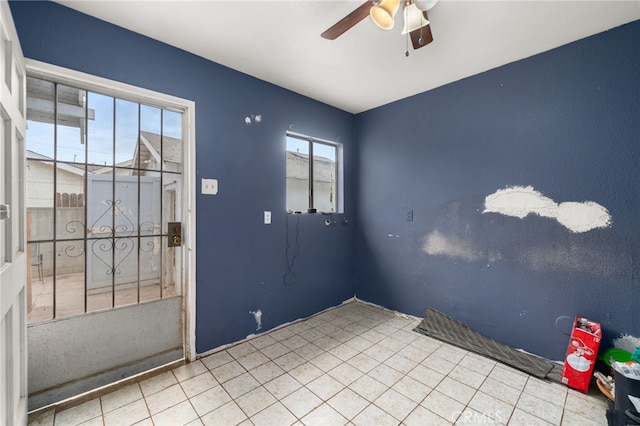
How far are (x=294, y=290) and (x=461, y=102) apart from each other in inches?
106

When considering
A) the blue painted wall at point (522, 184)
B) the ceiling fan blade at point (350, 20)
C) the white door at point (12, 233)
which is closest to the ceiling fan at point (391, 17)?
the ceiling fan blade at point (350, 20)

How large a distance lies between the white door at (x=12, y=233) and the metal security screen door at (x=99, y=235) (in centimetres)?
20

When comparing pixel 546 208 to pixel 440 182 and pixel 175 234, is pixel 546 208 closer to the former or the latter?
pixel 440 182

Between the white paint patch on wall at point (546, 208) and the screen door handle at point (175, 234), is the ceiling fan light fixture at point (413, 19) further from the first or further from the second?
the screen door handle at point (175, 234)

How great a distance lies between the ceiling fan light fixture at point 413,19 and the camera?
155 centimetres

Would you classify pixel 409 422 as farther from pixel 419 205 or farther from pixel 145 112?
pixel 145 112

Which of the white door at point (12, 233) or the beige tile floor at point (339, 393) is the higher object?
the white door at point (12, 233)

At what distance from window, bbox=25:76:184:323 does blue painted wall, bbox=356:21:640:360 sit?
2424 mm

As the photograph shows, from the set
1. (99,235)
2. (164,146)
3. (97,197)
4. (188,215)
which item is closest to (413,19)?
(164,146)

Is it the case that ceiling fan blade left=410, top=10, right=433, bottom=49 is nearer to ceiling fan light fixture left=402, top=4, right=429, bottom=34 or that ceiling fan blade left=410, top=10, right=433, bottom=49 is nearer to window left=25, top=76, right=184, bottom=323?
ceiling fan light fixture left=402, top=4, right=429, bottom=34

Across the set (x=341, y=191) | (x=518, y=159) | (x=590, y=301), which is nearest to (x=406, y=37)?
(x=518, y=159)

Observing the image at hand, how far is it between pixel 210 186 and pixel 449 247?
2469mm

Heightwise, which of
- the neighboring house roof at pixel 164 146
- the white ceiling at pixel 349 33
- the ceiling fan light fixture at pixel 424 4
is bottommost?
the neighboring house roof at pixel 164 146

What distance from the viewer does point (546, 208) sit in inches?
88.4
